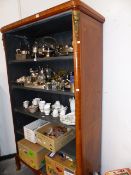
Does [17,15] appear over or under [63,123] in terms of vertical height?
over

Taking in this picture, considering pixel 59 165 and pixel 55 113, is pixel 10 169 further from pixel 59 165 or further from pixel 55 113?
pixel 55 113

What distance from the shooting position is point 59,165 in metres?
1.62

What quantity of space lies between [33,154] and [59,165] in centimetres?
34

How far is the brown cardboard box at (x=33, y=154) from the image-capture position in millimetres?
1780

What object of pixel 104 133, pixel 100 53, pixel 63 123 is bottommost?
pixel 104 133

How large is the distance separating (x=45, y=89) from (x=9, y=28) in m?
0.72

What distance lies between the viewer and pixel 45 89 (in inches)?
62.9

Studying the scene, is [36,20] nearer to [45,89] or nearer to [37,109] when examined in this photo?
[45,89]

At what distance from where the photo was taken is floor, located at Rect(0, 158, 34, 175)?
6.91 feet

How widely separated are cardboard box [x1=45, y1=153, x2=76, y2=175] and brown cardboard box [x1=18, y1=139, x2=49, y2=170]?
97mm

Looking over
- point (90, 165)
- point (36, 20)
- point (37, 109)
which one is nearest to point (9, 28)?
point (36, 20)

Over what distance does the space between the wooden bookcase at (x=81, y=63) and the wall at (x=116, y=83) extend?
8 cm

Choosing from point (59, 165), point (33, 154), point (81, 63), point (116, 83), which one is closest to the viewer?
point (81, 63)

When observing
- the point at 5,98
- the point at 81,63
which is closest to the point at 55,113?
the point at 81,63
